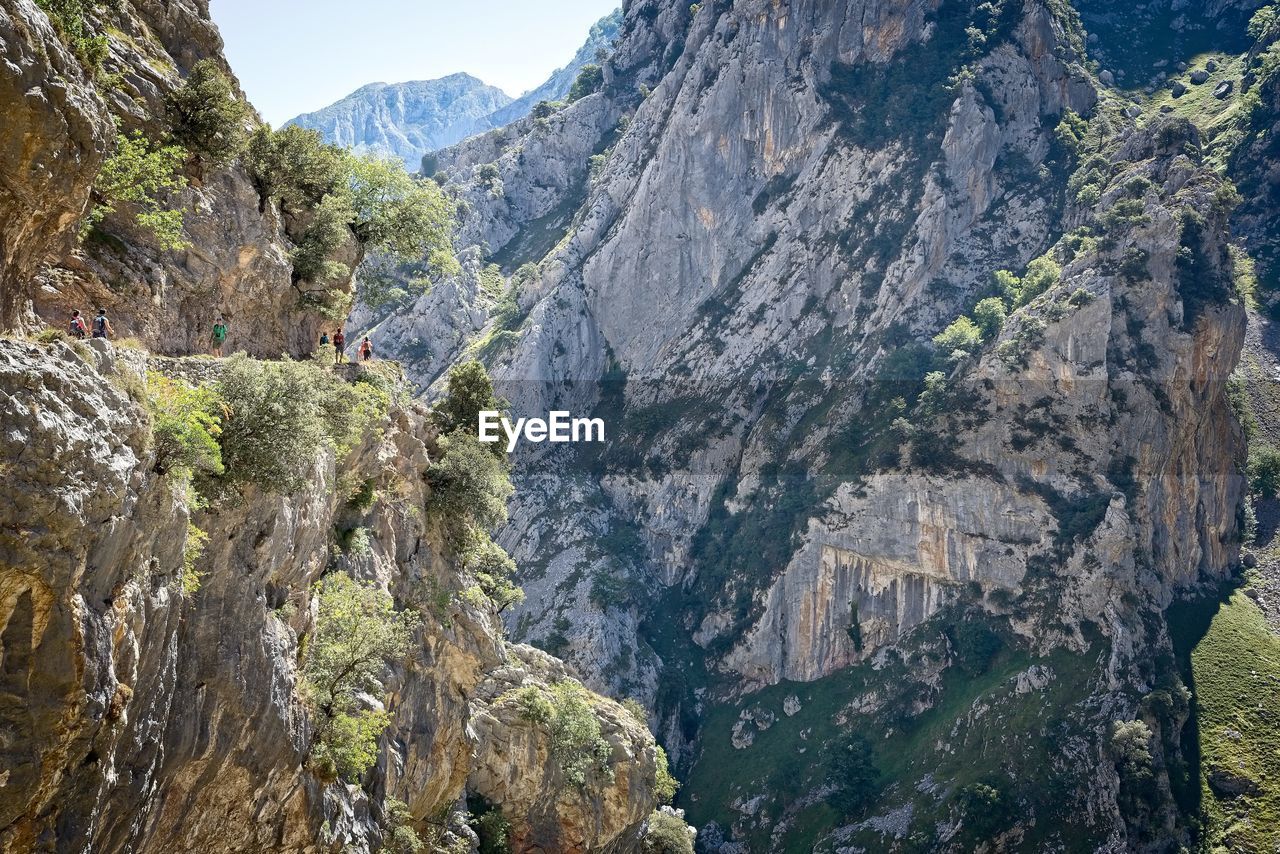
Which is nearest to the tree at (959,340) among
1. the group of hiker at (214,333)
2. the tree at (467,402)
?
the tree at (467,402)

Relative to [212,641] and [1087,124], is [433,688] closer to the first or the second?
[212,641]

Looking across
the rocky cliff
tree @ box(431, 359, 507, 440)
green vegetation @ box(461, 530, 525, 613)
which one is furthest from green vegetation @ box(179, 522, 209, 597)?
tree @ box(431, 359, 507, 440)

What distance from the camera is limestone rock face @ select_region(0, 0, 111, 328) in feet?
48.5

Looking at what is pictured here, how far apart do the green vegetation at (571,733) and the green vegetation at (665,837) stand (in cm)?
1453

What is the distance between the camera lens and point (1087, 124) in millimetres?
131125

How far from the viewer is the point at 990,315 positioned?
368ft

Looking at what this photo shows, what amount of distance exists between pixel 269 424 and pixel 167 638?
5.67 m

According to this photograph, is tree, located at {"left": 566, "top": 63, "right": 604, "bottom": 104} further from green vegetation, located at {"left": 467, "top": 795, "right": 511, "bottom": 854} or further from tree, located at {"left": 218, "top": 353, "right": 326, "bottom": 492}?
tree, located at {"left": 218, "top": 353, "right": 326, "bottom": 492}

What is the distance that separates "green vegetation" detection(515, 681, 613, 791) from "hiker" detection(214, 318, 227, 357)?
2329 cm

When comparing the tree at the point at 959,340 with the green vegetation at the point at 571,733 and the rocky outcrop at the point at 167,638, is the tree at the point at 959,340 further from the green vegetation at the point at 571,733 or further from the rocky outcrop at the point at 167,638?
the rocky outcrop at the point at 167,638

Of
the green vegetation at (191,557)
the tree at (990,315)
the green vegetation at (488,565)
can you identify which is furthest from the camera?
the tree at (990,315)

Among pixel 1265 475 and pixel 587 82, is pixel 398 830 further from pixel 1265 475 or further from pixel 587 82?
pixel 587 82

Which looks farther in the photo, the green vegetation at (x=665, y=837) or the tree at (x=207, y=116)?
the green vegetation at (x=665, y=837)

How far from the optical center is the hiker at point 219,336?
2903cm
